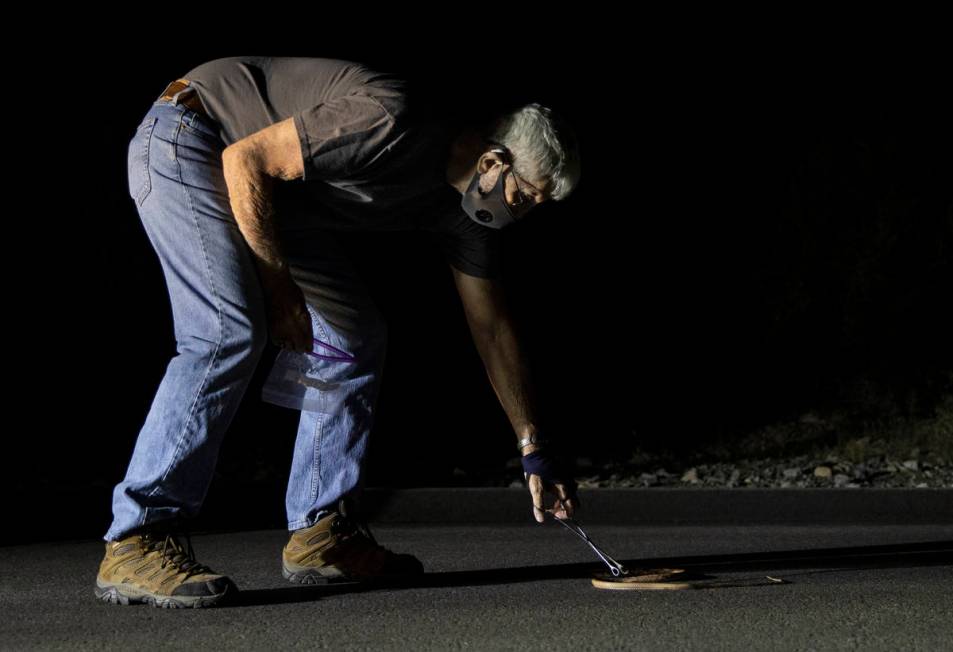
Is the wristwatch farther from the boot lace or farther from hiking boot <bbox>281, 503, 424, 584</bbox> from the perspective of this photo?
the boot lace

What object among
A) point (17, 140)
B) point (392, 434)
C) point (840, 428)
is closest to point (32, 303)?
point (17, 140)

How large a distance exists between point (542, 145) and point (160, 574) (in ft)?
5.66

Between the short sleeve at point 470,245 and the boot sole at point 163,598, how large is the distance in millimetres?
1308

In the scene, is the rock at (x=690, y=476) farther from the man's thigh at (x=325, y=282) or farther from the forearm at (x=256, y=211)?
the forearm at (x=256, y=211)

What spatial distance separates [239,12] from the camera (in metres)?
11.5

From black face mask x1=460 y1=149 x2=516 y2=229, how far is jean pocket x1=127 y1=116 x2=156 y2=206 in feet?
3.21

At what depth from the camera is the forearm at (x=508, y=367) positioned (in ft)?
16.0

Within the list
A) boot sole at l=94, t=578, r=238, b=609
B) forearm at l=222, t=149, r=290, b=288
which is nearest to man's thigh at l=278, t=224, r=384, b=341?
forearm at l=222, t=149, r=290, b=288

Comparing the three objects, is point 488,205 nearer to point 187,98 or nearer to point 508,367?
point 508,367

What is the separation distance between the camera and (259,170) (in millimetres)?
4223

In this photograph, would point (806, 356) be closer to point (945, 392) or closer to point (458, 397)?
point (945, 392)

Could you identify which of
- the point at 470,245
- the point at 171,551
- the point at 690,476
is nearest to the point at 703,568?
the point at 470,245

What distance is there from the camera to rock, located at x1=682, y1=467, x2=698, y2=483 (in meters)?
8.88

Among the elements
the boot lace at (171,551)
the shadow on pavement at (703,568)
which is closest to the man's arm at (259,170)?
the boot lace at (171,551)
